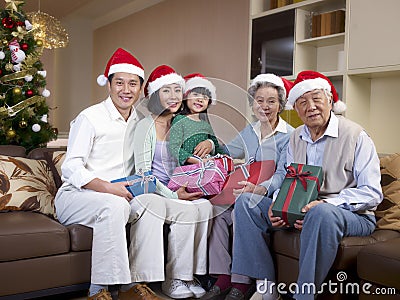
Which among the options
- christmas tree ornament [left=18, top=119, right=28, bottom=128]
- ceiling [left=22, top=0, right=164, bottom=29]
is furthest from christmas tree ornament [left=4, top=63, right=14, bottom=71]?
ceiling [left=22, top=0, right=164, bottom=29]

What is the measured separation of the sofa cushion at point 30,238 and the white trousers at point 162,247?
0.35m

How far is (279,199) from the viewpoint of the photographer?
79.5 inches

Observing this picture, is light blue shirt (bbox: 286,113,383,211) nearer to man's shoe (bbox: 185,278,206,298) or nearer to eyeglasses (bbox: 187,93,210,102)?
man's shoe (bbox: 185,278,206,298)

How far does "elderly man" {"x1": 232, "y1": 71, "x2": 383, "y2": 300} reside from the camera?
73.1 inches

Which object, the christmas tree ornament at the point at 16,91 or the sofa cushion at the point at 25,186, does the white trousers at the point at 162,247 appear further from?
the christmas tree ornament at the point at 16,91

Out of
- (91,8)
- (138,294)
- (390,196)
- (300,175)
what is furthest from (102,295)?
(91,8)

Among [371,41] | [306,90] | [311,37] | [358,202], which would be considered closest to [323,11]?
[311,37]

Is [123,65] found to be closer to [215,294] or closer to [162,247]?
[162,247]

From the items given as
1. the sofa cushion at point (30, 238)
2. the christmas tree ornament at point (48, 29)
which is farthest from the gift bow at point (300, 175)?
the christmas tree ornament at point (48, 29)

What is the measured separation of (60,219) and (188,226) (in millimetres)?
687

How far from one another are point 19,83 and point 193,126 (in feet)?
8.21

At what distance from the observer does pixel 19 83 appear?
3426mm

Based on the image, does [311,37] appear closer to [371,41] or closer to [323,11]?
[323,11]

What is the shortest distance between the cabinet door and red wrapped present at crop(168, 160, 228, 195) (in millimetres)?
2021
